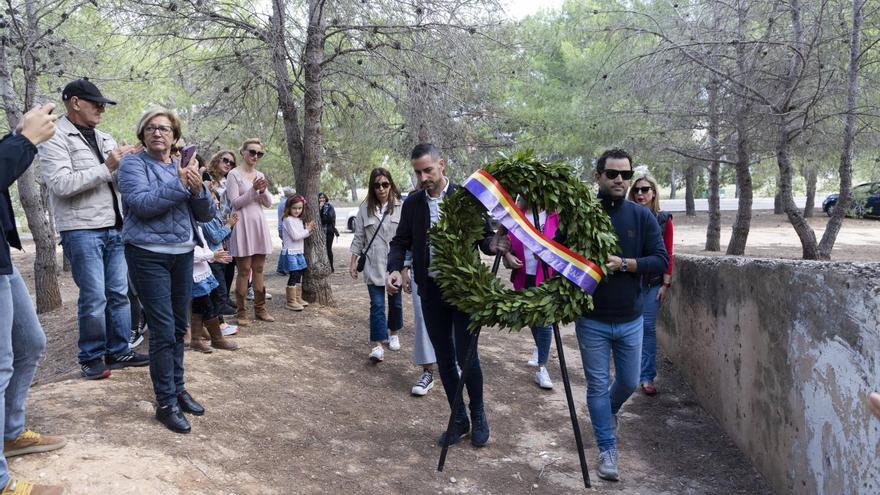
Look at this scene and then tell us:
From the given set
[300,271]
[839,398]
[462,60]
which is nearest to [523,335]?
[300,271]

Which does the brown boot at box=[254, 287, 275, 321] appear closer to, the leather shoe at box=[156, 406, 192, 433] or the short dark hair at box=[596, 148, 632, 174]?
the leather shoe at box=[156, 406, 192, 433]

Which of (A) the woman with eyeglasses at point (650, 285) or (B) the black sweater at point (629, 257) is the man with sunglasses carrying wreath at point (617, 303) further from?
(A) the woman with eyeglasses at point (650, 285)

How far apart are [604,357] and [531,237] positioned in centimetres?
91

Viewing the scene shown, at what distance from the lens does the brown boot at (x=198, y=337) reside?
5559 mm

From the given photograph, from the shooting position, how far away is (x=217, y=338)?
573 cm

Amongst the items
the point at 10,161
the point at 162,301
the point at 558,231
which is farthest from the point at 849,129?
the point at 10,161

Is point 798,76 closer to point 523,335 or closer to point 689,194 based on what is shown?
point 523,335

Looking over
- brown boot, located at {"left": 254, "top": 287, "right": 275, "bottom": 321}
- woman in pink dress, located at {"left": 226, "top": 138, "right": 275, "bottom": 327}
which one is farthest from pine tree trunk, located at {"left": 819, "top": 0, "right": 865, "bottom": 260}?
brown boot, located at {"left": 254, "top": 287, "right": 275, "bottom": 321}

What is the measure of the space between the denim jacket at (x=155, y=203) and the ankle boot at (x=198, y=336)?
175 centimetres

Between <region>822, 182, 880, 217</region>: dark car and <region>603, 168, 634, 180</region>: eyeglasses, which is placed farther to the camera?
<region>822, 182, 880, 217</region>: dark car

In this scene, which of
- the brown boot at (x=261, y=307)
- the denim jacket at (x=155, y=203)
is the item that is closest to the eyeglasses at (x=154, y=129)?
the denim jacket at (x=155, y=203)

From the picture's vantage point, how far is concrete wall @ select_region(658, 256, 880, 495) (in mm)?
2936

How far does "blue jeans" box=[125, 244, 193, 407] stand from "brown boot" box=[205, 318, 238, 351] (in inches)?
60.8

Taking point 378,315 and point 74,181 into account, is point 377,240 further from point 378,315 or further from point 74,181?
point 74,181
